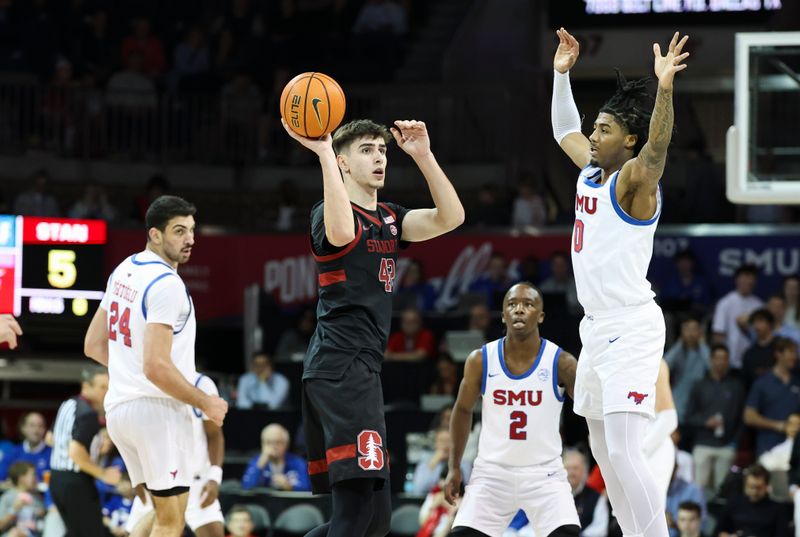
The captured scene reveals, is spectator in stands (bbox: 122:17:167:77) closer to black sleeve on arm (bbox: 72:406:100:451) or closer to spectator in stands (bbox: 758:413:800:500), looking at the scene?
black sleeve on arm (bbox: 72:406:100:451)

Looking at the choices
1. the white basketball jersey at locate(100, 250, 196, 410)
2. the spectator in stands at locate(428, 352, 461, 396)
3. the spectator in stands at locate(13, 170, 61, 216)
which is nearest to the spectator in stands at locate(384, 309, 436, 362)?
the spectator in stands at locate(428, 352, 461, 396)

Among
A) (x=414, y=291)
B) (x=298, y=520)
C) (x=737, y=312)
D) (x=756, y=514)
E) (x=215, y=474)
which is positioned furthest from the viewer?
(x=414, y=291)

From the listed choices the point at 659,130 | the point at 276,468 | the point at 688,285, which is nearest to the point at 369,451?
the point at 659,130

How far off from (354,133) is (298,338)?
1016cm

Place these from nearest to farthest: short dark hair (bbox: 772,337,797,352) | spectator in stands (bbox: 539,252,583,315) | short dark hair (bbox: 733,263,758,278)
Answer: short dark hair (bbox: 772,337,797,352) → short dark hair (bbox: 733,263,758,278) → spectator in stands (bbox: 539,252,583,315)

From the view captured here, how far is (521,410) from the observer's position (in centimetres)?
891

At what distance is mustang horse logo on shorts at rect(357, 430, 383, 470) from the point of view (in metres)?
6.75

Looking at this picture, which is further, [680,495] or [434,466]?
[434,466]

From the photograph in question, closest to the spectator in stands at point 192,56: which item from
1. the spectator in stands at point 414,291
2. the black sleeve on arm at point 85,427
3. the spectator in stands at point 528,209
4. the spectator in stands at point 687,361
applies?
the spectator in stands at point 414,291

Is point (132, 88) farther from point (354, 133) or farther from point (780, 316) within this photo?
point (354, 133)

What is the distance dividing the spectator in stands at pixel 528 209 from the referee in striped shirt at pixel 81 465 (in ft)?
25.2

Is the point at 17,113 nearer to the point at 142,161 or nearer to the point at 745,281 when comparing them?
the point at 142,161

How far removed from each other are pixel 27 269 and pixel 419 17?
990cm

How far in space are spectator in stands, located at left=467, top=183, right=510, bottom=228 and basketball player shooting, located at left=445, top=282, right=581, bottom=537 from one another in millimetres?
9037
